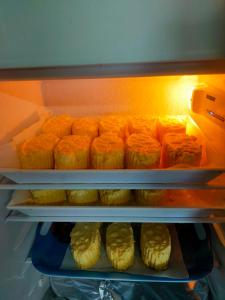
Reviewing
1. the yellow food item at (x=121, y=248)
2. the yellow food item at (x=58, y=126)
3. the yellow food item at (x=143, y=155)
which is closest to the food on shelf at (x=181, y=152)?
the yellow food item at (x=143, y=155)

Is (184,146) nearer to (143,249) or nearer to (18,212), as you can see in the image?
(143,249)

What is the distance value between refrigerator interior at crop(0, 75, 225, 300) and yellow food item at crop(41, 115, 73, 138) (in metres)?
0.07

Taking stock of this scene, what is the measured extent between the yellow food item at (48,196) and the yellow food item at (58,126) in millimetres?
236

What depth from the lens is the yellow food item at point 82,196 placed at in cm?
66

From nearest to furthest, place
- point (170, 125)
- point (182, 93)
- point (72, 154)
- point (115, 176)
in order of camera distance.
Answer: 1. point (115, 176)
2. point (72, 154)
3. point (170, 125)
4. point (182, 93)

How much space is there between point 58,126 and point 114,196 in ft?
1.21

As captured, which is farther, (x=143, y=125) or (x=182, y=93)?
(x=182, y=93)

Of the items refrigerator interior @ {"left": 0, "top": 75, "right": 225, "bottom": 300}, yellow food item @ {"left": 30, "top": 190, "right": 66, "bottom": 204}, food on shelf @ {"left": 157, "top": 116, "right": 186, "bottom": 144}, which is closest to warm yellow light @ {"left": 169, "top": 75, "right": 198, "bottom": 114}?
refrigerator interior @ {"left": 0, "top": 75, "right": 225, "bottom": 300}

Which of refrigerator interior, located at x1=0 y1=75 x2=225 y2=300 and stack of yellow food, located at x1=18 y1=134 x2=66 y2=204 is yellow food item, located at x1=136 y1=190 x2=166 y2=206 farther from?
stack of yellow food, located at x1=18 y1=134 x2=66 y2=204

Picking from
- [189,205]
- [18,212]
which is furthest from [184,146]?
[18,212]

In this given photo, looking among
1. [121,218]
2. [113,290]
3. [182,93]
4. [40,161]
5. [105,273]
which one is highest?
[182,93]

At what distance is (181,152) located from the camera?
2.09 feet

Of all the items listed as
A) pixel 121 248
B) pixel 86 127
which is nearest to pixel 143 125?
pixel 86 127

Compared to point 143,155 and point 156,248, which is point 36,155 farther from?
point 156,248
